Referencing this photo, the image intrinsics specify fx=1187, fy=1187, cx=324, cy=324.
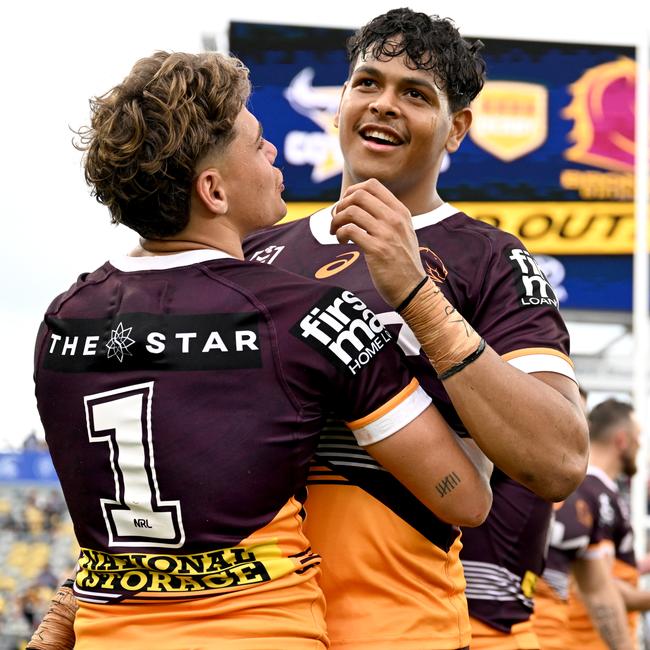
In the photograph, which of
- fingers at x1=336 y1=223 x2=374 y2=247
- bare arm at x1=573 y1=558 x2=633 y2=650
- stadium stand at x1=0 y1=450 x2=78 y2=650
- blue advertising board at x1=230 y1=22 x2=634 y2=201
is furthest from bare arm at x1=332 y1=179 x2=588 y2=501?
stadium stand at x1=0 y1=450 x2=78 y2=650

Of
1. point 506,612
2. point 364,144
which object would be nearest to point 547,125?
point 506,612

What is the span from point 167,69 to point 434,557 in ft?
4.19

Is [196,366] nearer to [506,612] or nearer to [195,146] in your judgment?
[195,146]

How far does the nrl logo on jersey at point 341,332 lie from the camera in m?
2.41

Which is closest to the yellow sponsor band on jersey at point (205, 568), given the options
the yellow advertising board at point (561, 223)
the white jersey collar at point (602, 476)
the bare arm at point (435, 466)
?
the bare arm at point (435, 466)

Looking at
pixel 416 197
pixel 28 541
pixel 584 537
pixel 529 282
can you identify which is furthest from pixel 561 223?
pixel 28 541

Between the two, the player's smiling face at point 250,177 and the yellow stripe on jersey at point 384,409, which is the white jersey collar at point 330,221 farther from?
the yellow stripe on jersey at point 384,409

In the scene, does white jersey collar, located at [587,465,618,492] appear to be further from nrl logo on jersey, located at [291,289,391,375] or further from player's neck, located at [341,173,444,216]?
nrl logo on jersey, located at [291,289,391,375]

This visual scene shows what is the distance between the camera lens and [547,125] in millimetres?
12805

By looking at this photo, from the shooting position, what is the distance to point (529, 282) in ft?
9.49

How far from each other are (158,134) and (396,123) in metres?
0.94

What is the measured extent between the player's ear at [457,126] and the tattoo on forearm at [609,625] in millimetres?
4353

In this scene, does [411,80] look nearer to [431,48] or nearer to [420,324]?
[431,48]

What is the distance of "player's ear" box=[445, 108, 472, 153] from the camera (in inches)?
135
